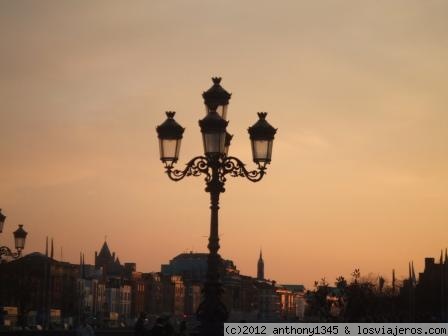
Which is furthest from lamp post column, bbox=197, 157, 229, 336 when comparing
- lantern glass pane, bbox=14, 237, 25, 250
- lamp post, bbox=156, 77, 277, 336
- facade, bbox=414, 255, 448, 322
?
facade, bbox=414, 255, 448, 322

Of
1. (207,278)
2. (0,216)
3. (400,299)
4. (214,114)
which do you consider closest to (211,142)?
(214,114)

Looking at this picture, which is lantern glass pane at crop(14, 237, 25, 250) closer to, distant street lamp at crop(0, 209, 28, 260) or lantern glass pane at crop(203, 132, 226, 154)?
distant street lamp at crop(0, 209, 28, 260)

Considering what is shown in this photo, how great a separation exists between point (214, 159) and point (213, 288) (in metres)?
2.91

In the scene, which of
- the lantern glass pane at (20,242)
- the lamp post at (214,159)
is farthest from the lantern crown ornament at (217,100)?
the lantern glass pane at (20,242)

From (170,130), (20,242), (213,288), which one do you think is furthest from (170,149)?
(20,242)

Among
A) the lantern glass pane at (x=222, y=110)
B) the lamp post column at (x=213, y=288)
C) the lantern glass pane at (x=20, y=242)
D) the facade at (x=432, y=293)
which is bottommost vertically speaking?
the lamp post column at (x=213, y=288)

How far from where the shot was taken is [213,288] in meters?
25.3

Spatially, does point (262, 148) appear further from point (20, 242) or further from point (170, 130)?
point (20, 242)

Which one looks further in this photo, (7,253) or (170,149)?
(7,253)

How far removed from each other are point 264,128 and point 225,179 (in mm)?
1477

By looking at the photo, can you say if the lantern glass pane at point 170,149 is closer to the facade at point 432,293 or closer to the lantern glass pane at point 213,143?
the lantern glass pane at point 213,143

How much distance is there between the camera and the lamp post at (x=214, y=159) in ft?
82.6

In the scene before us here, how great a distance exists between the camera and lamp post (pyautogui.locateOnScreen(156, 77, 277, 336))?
25188mm

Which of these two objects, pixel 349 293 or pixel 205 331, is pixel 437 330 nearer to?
pixel 205 331
